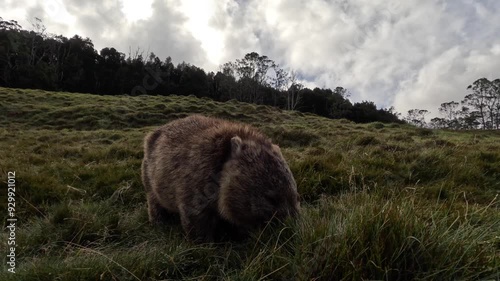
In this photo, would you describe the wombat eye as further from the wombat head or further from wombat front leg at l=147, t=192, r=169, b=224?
wombat front leg at l=147, t=192, r=169, b=224

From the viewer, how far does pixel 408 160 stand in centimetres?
611

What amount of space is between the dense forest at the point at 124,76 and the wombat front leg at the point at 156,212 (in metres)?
34.8

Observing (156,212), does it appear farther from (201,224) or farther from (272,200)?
(272,200)

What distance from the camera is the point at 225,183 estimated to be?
2.96m

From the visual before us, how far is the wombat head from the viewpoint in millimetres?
2828

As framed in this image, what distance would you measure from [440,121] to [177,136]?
269 feet

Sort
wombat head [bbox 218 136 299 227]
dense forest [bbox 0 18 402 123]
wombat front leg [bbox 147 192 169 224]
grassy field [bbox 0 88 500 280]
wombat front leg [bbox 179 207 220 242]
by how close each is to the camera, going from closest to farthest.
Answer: grassy field [bbox 0 88 500 280]
wombat head [bbox 218 136 299 227]
wombat front leg [bbox 179 207 220 242]
wombat front leg [bbox 147 192 169 224]
dense forest [bbox 0 18 402 123]

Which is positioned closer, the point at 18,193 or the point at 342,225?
the point at 342,225

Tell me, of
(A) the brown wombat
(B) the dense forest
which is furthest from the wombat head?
(B) the dense forest

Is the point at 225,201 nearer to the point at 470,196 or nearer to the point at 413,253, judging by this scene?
the point at 413,253

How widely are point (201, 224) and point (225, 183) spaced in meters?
0.41

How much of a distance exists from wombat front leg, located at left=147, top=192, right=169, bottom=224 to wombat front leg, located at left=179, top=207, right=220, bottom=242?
79cm

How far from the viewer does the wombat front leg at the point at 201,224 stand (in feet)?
9.85

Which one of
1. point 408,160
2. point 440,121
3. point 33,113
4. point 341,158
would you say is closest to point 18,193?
point 341,158
